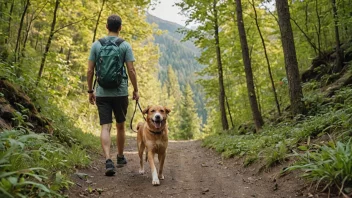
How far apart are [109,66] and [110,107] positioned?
816 millimetres

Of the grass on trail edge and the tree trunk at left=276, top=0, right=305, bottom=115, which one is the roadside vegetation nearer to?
the grass on trail edge

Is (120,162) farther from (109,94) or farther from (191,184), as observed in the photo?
(191,184)

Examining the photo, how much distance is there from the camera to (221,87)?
49.8ft

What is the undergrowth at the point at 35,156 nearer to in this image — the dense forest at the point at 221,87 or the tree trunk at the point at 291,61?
the dense forest at the point at 221,87

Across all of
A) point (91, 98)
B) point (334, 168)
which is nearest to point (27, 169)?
point (91, 98)

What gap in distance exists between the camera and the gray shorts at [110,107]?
507cm

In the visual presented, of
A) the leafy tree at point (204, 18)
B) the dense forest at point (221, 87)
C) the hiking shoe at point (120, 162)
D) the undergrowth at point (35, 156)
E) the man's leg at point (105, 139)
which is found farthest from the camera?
the leafy tree at point (204, 18)

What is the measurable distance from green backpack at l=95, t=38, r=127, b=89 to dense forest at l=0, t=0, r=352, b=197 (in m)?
1.39

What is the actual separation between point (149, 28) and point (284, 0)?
855cm

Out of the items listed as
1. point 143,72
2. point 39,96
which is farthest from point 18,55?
point 143,72

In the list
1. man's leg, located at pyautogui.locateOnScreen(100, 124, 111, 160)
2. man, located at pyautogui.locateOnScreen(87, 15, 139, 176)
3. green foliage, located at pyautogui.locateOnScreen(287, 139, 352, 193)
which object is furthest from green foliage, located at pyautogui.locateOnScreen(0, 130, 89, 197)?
green foliage, located at pyautogui.locateOnScreen(287, 139, 352, 193)

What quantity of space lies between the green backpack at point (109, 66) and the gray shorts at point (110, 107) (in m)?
0.29

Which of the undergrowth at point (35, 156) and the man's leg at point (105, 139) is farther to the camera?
the man's leg at point (105, 139)

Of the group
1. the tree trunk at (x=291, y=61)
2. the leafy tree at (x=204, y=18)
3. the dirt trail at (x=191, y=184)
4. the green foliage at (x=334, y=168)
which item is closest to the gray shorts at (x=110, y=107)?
the dirt trail at (x=191, y=184)
